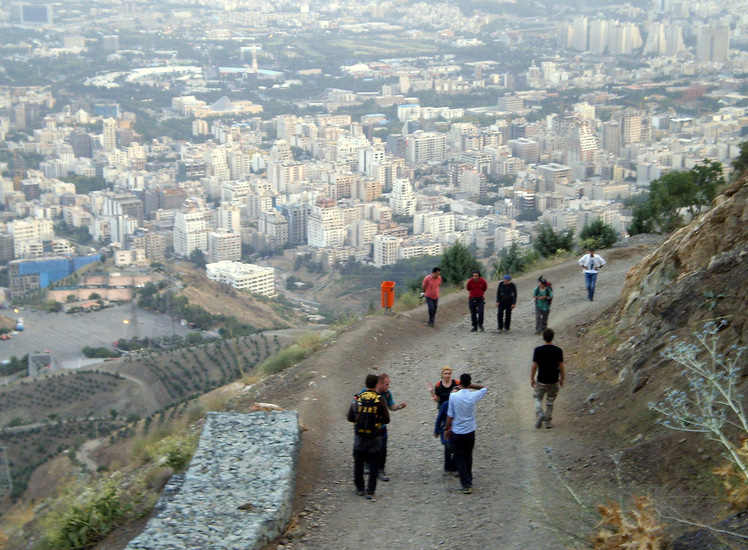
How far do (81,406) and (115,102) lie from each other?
56.3m

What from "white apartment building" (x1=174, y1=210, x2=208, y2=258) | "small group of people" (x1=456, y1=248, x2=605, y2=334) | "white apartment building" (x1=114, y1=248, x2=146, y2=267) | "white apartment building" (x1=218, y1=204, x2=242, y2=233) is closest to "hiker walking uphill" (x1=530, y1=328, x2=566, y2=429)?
"small group of people" (x1=456, y1=248, x2=605, y2=334)

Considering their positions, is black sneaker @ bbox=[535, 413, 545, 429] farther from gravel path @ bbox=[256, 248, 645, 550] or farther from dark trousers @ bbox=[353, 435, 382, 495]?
dark trousers @ bbox=[353, 435, 382, 495]

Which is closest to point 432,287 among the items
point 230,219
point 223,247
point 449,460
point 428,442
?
point 428,442

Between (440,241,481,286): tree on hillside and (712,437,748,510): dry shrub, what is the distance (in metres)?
6.81

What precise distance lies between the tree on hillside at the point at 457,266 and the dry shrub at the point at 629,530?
6.93m

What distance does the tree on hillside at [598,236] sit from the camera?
10945 millimetres

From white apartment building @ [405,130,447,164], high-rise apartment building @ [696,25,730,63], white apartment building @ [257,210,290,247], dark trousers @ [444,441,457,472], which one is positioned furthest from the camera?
high-rise apartment building @ [696,25,730,63]

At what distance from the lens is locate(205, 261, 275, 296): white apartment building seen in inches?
1166

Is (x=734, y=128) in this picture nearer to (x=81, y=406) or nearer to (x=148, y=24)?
(x=81, y=406)

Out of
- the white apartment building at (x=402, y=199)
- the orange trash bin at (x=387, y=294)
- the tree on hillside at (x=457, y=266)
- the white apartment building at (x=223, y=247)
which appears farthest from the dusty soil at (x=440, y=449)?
the white apartment building at (x=402, y=199)

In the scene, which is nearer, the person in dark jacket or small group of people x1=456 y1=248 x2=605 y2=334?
small group of people x1=456 y1=248 x2=605 y2=334

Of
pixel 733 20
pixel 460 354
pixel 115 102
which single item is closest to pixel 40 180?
pixel 115 102

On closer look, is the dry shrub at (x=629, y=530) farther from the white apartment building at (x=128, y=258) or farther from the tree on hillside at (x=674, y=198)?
the white apartment building at (x=128, y=258)

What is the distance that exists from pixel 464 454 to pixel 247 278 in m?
26.2
